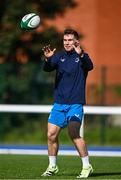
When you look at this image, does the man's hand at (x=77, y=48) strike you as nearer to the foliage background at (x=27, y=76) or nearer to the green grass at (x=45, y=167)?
the green grass at (x=45, y=167)

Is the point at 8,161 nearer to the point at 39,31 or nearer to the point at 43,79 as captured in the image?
the point at 43,79

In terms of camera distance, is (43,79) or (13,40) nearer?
(43,79)

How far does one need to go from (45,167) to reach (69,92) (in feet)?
6.66

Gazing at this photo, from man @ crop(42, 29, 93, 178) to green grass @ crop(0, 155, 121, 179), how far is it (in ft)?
1.07

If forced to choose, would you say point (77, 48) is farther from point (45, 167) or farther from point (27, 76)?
point (27, 76)

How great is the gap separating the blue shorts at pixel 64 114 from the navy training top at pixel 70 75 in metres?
0.08

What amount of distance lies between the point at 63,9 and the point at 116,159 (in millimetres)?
14151

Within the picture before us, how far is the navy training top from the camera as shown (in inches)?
486

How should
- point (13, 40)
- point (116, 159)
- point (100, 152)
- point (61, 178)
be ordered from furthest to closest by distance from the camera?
point (13, 40)
point (100, 152)
point (116, 159)
point (61, 178)

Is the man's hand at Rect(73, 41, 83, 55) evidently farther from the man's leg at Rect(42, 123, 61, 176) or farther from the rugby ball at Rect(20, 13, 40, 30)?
the man's leg at Rect(42, 123, 61, 176)

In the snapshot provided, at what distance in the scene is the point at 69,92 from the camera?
12.4 metres

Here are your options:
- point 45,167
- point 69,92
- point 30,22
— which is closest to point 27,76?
point 45,167

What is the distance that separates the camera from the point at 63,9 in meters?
29.8

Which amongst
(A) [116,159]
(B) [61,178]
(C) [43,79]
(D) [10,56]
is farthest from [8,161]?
(D) [10,56]
